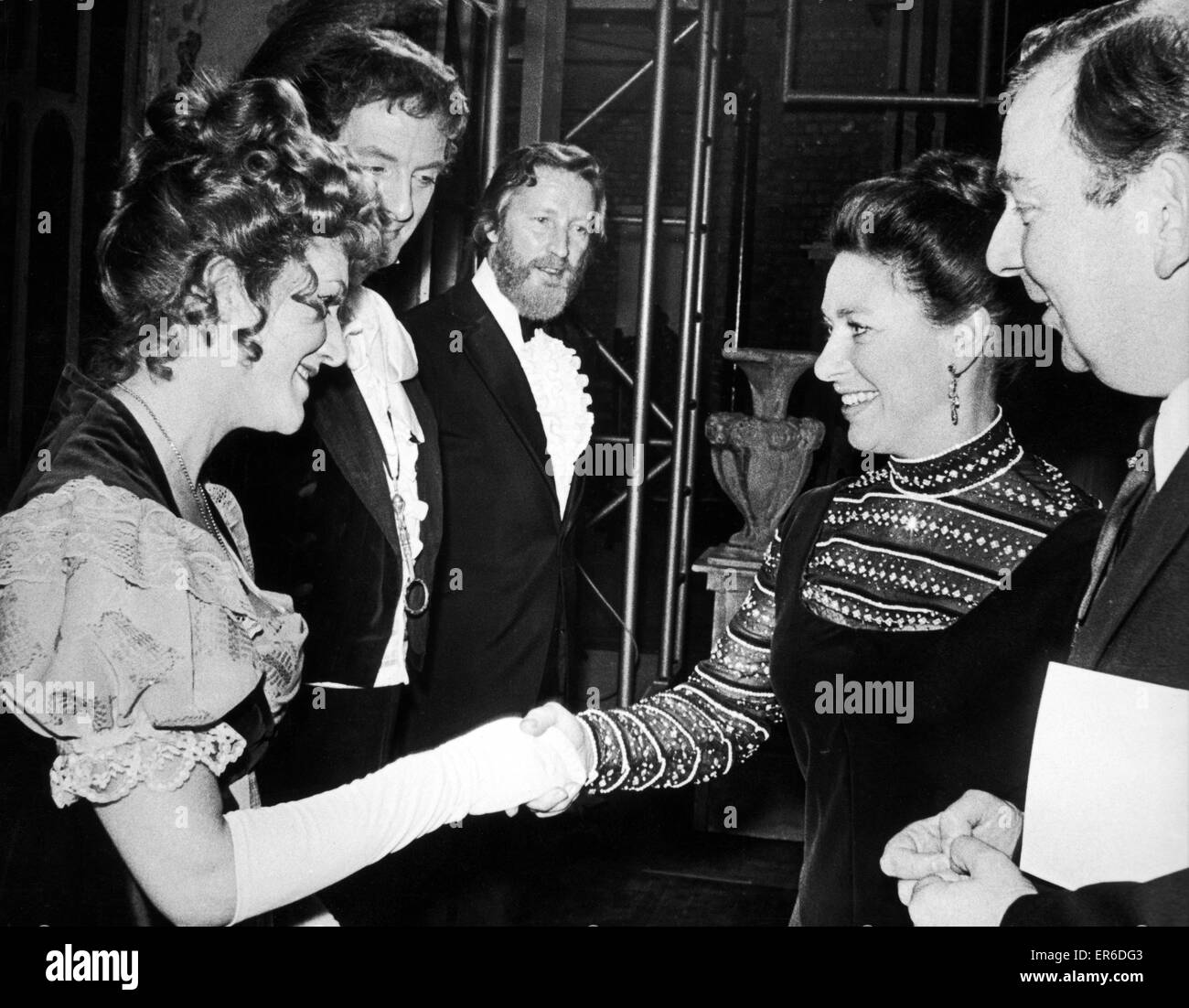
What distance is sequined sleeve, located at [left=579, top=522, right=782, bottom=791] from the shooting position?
131cm

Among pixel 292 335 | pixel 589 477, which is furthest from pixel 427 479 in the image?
pixel 292 335

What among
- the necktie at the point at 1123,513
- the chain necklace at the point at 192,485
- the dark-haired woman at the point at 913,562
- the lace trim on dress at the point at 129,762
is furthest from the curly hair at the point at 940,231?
the lace trim on dress at the point at 129,762

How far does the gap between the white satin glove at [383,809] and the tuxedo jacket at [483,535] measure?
0.56ft

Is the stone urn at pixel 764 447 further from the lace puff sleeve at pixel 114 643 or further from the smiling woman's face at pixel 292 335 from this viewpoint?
the lace puff sleeve at pixel 114 643

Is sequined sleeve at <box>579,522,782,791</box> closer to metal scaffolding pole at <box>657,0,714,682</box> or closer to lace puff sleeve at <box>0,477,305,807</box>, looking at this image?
metal scaffolding pole at <box>657,0,714,682</box>

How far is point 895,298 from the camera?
1195mm

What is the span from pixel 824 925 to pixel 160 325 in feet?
3.02

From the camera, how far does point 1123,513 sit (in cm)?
99

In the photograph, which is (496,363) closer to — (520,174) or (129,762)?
(520,174)

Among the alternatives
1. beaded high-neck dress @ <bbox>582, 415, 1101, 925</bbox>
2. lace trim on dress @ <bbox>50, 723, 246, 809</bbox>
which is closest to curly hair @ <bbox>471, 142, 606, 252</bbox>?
beaded high-neck dress @ <bbox>582, 415, 1101, 925</bbox>

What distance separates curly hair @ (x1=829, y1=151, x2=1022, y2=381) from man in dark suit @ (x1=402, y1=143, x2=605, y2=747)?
1.48ft

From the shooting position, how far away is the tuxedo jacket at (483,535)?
145 centimetres

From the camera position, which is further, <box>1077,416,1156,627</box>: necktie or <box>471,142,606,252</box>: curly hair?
<box>471,142,606,252</box>: curly hair

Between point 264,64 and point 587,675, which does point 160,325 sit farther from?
point 587,675
